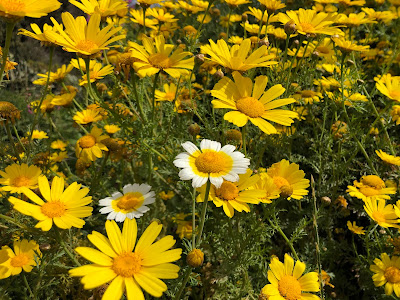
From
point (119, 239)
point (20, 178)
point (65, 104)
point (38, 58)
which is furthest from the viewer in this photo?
point (38, 58)

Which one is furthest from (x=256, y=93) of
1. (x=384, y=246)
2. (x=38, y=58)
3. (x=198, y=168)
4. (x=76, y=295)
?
(x=38, y=58)

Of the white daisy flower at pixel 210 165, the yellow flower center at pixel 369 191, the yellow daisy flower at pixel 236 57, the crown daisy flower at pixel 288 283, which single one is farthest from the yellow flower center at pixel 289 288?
the yellow daisy flower at pixel 236 57

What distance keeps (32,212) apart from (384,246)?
6.61 ft

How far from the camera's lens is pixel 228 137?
1966 mm

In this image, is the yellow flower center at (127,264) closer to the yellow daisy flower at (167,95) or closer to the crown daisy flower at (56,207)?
the crown daisy flower at (56,207)

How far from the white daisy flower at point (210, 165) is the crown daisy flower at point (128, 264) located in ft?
0.75

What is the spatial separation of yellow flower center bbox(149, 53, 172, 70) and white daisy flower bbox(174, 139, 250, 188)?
1.54 ft

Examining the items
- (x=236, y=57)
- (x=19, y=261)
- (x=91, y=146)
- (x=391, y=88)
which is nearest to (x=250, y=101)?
(x=236, y=57)

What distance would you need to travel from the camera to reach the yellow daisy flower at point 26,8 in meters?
1.23

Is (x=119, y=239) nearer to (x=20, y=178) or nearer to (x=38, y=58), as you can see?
(x=20, y=178)

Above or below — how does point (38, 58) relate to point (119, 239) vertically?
below

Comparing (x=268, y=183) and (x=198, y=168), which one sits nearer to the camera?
(x=198, y=168)

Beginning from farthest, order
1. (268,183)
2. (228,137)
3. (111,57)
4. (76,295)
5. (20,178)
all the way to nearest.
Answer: (111,57) < (76,295) < (228,137) < (20,178) < (268,183)

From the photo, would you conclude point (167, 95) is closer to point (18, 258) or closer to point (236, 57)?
point (236, 57)
